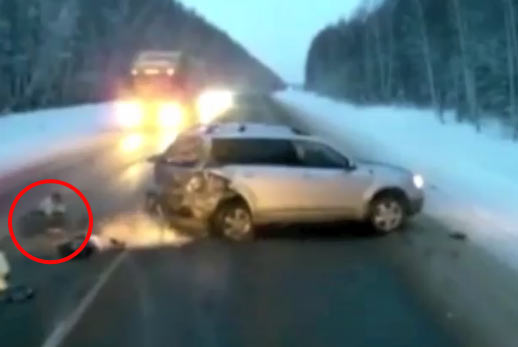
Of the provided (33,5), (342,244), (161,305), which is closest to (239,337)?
(161,305)

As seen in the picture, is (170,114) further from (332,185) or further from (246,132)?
(332,185)

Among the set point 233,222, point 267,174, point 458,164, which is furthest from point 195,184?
point 458,164

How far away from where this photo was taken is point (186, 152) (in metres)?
16.1

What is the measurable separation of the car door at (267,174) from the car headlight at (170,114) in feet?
116

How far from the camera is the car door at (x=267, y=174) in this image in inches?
614

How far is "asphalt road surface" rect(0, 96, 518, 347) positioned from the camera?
894 centimetres

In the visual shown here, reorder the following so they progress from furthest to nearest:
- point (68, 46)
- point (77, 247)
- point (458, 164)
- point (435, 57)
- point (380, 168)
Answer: point (68, 46), point (435, 57), point (458, 164), point (380, 168), point (77, 247)

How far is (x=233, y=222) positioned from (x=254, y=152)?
3.74ft

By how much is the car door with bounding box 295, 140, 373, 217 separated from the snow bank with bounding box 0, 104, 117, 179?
12.2m

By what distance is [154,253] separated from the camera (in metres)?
13.8

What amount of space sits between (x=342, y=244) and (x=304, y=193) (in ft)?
4.13

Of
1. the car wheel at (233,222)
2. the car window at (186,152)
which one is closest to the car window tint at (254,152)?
the car window at (186,152)

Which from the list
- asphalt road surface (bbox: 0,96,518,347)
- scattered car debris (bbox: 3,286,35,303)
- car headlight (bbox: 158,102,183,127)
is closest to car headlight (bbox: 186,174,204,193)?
asphalt road surface (bbox: 0,96,518,347)

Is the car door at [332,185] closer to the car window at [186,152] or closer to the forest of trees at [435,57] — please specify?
the car window at [186,152]
